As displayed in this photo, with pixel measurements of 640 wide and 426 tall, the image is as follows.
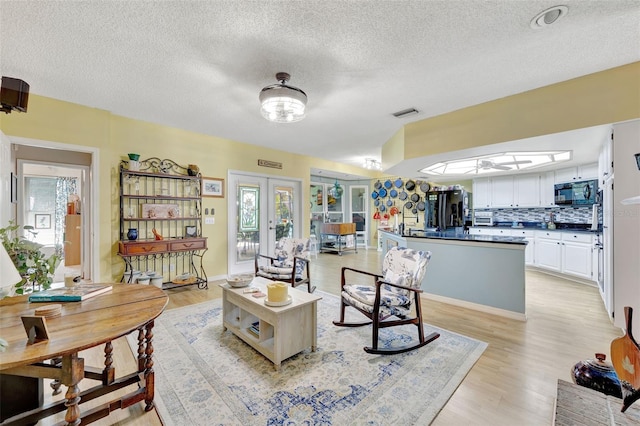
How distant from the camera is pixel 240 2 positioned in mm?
1711

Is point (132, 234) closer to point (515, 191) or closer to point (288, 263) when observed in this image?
point (288, 263)

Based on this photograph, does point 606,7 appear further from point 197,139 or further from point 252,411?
point 197,139

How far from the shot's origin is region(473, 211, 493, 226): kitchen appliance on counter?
21.1ft

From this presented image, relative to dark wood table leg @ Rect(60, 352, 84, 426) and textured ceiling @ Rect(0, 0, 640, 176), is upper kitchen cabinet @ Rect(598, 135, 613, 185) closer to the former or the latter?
textured ceiling @ Rect(0, 0, 640, 176)

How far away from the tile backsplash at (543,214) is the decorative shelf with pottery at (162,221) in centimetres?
670

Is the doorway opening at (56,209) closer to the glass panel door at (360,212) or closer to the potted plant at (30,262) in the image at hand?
the potted plant at (30,262)

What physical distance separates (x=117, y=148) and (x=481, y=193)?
7.47m

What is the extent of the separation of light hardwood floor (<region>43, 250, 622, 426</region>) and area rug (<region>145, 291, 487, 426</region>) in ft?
0.38

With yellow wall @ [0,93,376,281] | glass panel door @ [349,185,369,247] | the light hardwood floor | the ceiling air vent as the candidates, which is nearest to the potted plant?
the light hardwood floor

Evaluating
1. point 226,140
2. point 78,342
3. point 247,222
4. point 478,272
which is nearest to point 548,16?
point 478,272

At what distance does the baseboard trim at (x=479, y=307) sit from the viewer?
306 cm

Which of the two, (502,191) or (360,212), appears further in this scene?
(360,212)

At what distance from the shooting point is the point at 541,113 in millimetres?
2891

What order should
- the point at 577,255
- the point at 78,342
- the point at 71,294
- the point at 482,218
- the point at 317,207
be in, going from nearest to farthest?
the point at 78,342
the point at 71,294
the point at 577,255
the point at 482,218
the point at 317,207
